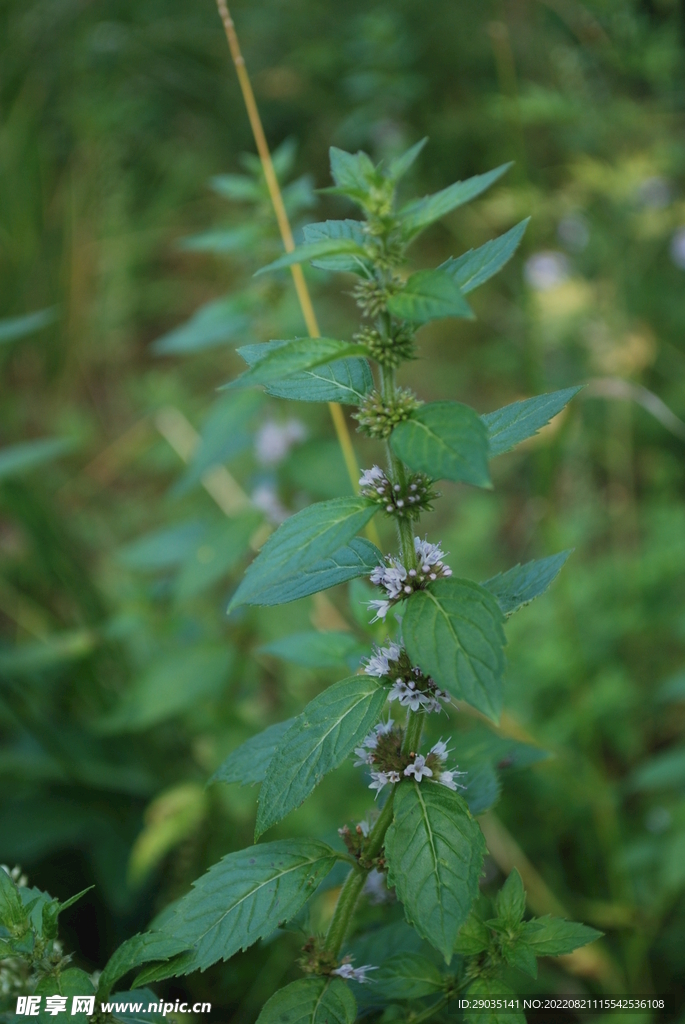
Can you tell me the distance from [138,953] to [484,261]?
0.81m

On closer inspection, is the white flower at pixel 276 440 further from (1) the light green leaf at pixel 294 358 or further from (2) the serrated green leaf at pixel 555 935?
(2) the serrated green leaf at pixel 555 935

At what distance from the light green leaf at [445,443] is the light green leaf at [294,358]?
0.09 metres

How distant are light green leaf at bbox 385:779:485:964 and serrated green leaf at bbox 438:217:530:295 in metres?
0.54

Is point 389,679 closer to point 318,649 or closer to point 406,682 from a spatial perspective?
point 406,682

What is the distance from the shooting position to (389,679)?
88cm

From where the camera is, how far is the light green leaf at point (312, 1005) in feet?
2.70

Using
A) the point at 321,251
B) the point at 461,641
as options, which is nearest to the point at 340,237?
the point at 321,251

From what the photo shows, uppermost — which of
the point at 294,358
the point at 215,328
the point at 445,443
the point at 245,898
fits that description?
the point at 294,358

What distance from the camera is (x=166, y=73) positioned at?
446 centimetres

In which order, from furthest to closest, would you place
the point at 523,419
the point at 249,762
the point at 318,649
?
the point at 318,649, the point at 249,762, the point at 523,419

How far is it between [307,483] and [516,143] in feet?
3.43

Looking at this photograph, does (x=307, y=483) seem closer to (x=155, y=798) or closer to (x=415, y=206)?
(x=155, y=798)

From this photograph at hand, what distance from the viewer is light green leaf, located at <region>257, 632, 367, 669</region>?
113 cm

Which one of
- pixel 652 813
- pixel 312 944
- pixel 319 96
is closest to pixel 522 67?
pixel 319 96
